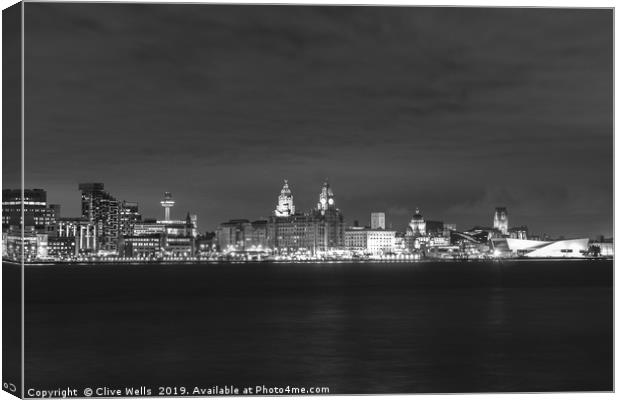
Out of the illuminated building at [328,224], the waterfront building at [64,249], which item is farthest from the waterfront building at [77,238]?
the illuminated building at [328,224]

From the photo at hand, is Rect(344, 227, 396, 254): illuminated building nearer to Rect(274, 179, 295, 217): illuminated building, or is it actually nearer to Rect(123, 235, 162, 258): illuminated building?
Rect(274, 179, 295, 217): illuminated building

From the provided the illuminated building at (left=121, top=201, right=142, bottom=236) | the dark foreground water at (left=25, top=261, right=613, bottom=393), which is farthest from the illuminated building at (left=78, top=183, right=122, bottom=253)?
the dark foreground water at (left=25, top=261, right=613, bottom=393)

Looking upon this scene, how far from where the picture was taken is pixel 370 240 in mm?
96750

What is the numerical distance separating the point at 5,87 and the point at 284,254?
87.1 metres

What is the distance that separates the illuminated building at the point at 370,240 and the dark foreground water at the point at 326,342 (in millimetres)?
70452

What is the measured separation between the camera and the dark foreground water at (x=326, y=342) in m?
8.91

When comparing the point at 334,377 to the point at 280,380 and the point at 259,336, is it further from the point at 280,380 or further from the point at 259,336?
the point at 259,336

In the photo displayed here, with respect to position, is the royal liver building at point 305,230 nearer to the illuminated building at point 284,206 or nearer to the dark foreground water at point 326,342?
the illuminated building at point 284,206

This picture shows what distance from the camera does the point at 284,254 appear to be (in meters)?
92.9

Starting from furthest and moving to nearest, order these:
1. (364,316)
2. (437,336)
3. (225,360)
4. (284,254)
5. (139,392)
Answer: (284,254), (364,316), (437,336), (225,360), (139,392)

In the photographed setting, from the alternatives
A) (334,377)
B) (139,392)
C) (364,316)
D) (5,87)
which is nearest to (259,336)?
(364,316)

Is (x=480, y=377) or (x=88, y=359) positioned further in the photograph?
(x=88, y=359)

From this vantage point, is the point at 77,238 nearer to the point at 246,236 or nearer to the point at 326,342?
the point at 246,236

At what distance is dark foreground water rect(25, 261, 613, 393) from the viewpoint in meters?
8.91
